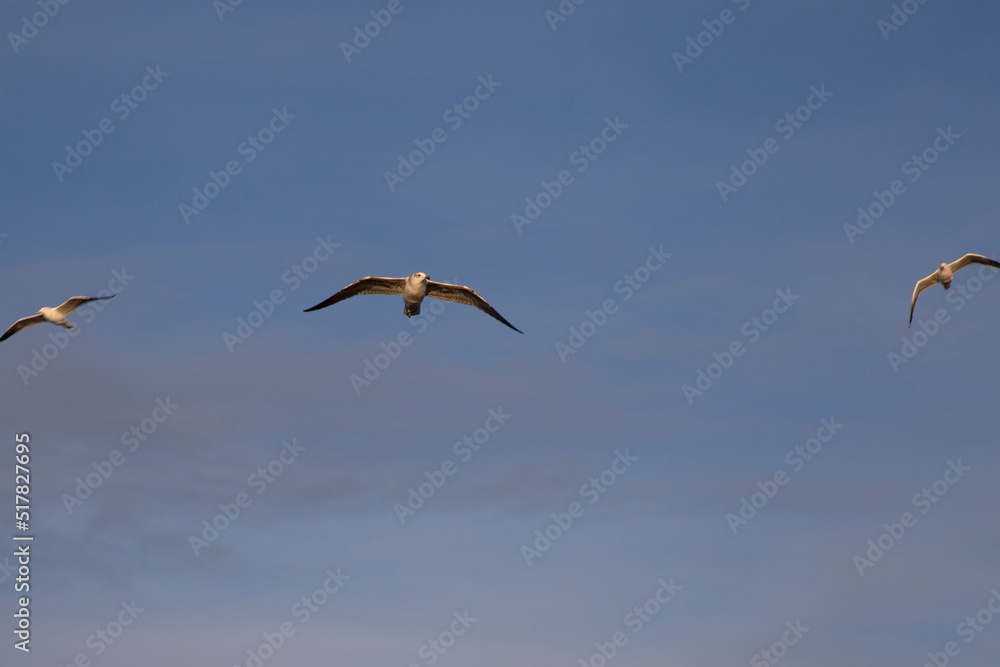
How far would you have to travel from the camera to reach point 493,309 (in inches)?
2290

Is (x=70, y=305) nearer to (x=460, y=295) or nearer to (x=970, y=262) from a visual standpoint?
(x=460, y=295)

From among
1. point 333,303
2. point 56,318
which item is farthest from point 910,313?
point 56,318

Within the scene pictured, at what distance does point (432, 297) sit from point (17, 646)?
79.5 ft

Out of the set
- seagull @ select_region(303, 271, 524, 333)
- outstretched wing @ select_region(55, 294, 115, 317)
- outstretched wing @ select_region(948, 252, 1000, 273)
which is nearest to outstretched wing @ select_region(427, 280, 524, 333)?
seagull @ select_region(303, 271, 524, 333)

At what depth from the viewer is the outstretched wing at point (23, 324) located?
5384 centimetres

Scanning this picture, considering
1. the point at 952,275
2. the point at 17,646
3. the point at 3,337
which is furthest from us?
the point at 952,275

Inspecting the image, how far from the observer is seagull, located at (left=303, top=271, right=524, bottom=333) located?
56906 mm

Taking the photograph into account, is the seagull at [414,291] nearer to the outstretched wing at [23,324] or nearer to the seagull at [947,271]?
the outstretched wing at [23,324]

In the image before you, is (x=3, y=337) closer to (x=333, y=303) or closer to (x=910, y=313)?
(x=333, y=303)

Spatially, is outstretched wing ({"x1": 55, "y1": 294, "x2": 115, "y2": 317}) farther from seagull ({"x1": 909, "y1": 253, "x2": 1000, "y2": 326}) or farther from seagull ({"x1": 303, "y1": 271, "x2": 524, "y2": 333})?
seagull ({"x1": 909, "y1": 253, "x2": 1000, "y2": 326})

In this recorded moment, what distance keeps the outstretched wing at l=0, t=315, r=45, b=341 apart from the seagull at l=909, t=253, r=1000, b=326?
138 feet

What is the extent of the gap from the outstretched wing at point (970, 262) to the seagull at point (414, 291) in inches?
920

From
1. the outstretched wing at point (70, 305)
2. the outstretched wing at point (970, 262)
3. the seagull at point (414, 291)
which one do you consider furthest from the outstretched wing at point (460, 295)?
the outstretched wing at point (970, 262)

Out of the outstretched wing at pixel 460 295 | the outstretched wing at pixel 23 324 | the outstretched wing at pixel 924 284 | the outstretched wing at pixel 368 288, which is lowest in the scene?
the outstretched wing at pixel 23 324
